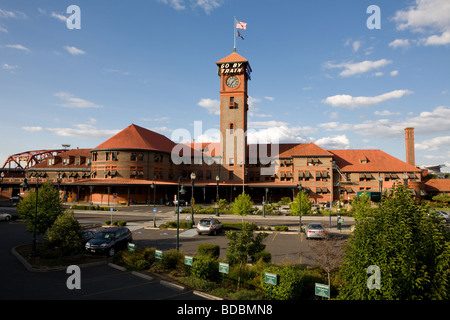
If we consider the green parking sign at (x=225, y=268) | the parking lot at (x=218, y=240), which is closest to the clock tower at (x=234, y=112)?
the parking lot at (x=218, y=240)

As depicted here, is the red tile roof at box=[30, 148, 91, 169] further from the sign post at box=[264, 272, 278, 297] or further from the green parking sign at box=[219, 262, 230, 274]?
the sign post at box=[264, 272, 278, 297]

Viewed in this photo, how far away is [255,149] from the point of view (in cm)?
6962

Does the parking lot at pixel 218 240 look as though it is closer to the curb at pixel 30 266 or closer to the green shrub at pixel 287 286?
the curb at pixel 30 266

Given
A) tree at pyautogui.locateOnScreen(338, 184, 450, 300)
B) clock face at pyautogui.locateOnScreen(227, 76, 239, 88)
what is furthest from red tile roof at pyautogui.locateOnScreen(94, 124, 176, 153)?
tree at pyautogui.locateOnScreen(338, 184, 450, 300)

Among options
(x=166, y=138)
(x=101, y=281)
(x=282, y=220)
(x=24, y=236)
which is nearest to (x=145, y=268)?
(x=101, y=281)

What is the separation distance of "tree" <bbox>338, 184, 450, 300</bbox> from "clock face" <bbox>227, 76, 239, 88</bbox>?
59.0 meters

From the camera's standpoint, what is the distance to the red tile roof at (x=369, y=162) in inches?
2458

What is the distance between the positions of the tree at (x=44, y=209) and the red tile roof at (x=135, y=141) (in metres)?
39.7

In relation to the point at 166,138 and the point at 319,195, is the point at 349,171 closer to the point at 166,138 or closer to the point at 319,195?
the point at 319,195

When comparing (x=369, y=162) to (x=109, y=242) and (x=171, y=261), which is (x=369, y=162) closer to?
(x=171, y=261)

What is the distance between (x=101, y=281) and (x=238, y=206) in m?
21.2

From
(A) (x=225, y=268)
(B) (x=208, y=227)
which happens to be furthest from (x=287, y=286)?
(B) (x=208, y=227)

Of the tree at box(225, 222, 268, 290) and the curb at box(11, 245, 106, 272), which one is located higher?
the tree at box(225, 222, 268, 290)

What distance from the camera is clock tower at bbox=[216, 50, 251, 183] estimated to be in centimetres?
6397
